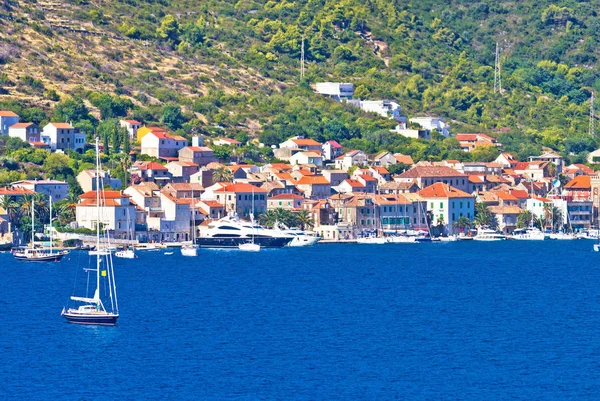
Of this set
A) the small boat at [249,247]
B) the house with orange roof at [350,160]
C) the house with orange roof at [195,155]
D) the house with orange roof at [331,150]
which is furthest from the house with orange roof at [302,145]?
the small boat at [249,247]

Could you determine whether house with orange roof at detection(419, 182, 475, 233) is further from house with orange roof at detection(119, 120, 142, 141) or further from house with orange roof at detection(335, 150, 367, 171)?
house with orange roof at detection(119, 120, 142, 141)

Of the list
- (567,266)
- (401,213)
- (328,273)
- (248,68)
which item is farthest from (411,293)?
(248,68)

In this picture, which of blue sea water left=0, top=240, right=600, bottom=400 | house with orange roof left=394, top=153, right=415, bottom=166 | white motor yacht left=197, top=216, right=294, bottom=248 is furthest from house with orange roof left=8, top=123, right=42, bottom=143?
house with orange roof left=394, top=153, right=415, bottom=166

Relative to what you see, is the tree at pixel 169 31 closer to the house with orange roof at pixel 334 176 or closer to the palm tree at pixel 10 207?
the house with orange roof at pixel 334 176

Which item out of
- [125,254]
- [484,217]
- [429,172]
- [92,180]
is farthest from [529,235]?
[125,254]

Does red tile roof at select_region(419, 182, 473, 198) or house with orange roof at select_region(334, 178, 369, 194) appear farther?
house with orange roof at select_region(334, 178, 369, 194)

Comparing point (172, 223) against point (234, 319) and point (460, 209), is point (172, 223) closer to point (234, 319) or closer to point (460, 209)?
point (460, 209)
